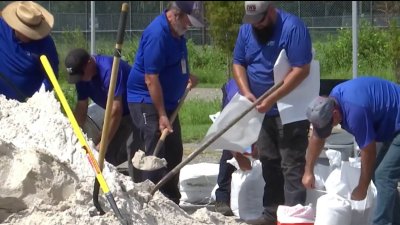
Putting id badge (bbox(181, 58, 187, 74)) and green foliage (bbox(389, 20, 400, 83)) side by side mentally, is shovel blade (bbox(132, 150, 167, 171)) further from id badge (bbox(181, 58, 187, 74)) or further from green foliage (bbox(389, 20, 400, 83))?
green foliage (bbox(389, 20, 400, 83))

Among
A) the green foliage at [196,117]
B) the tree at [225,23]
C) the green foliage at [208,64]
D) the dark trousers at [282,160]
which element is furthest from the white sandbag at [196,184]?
the green foliage at [208,64]

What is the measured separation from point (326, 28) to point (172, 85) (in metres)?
15.2

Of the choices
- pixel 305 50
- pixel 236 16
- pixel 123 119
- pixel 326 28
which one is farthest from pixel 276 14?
pixel 326 28

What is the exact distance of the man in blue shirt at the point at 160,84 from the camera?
7.25 meters

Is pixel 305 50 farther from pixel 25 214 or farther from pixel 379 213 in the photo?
pixel 25 214

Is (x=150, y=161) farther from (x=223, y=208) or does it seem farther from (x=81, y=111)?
(x=223, y=208)

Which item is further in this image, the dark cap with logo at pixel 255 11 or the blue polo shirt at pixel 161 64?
the blue polo shirt at pixel 161 64

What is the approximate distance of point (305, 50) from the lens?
23.4 ft

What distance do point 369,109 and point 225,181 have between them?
2127 millimetres

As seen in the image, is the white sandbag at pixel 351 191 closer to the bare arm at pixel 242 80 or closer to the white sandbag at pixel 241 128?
the white sandbag at pixel 241 128

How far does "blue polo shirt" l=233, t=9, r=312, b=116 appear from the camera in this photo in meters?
7.12

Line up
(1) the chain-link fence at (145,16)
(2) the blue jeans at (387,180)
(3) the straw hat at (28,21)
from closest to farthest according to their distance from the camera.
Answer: (2) the blue jeans at (387,180), (3) the straw hat at (28,21), (1) the chain-link fence at (145,16)

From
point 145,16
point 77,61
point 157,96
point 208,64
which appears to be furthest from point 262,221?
Answer: point 145,16

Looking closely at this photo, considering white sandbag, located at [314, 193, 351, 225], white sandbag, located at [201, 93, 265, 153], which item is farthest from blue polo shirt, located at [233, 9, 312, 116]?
white sandbag, located at [314, 193, 351, 225]
